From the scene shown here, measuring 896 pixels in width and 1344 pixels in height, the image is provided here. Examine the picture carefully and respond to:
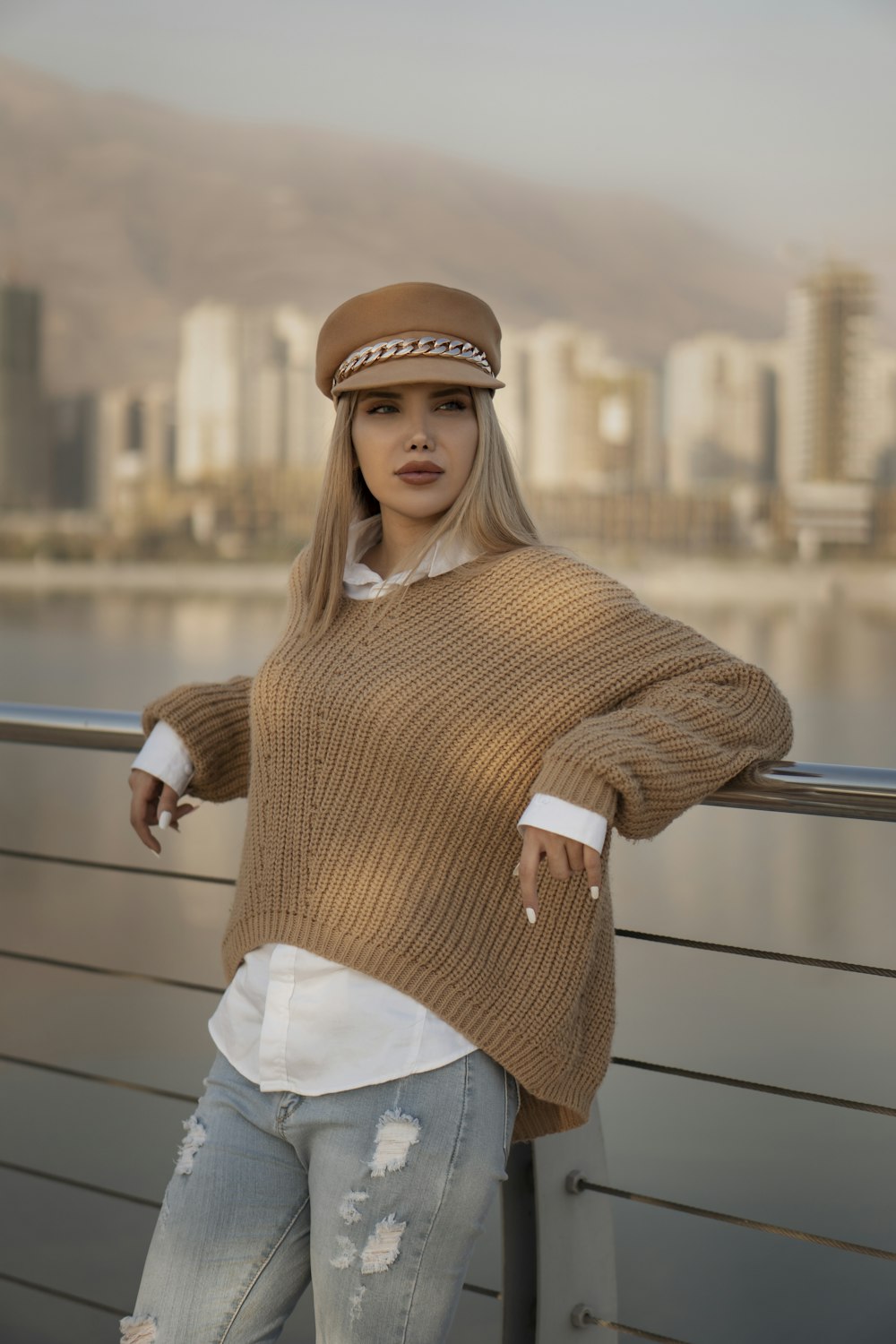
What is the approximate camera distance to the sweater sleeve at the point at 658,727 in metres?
0.99

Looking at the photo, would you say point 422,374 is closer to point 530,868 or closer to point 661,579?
point 530,868

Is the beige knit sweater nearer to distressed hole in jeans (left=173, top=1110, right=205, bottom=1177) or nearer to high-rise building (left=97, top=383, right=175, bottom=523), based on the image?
distressed hole in jeans (left=173, top=1110, right=205, bottom=1177)

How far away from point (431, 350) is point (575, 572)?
0.21m

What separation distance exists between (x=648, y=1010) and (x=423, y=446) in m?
15.4

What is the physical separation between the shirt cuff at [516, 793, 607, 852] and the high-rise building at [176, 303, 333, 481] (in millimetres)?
31386

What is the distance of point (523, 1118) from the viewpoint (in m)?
1.18

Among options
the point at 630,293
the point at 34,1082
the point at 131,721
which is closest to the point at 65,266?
Result: the point at 630,293

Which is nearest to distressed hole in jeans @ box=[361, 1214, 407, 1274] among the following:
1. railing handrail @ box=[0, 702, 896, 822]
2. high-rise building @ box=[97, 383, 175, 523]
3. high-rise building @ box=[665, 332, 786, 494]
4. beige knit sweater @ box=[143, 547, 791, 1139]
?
beige knit sweater @ box=[143, 547, 791, 1139]

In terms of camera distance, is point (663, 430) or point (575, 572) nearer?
point (575, 572)

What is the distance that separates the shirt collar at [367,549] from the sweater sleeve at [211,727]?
19 centimetres

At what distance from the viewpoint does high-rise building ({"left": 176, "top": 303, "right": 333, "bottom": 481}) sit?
32.3m

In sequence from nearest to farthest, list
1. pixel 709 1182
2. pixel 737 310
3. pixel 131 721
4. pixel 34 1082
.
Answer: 1. pixel 131 721
2. pixel 34 1082
3. pixel 709 1182
4. pixel 737 310

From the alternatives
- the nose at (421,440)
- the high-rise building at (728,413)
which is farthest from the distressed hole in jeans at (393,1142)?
the high-rise building at (728,413)

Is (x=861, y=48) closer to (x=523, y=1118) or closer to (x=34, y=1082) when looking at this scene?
(x=34, y=1082)
